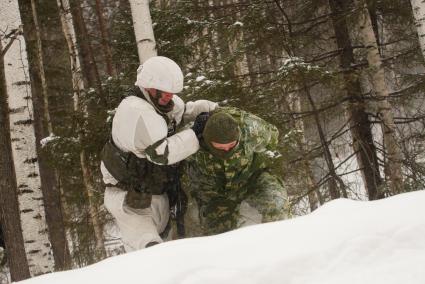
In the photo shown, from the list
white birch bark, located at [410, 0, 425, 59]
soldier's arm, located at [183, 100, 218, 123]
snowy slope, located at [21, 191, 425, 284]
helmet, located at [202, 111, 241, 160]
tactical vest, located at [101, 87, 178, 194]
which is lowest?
snowy slope, located at [21, 191, 425, 284]

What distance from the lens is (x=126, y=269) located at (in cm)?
180

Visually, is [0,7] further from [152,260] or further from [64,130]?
[152,260]

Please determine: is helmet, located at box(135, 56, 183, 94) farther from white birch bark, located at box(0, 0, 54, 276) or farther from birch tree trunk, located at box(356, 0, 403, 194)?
birch tree trunk, located at box(356, 0, 403, 194)

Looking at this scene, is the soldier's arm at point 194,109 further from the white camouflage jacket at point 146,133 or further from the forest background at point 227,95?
the forest background at point 227,95

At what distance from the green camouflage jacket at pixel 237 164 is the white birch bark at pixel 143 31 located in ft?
5.20

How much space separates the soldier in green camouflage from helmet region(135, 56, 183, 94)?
0.41 meters

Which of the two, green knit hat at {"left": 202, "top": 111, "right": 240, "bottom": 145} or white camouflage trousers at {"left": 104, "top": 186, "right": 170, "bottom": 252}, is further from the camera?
white camouflage trousers at {"left": 104, "top": 186, "right": 170, "bottom": 252}

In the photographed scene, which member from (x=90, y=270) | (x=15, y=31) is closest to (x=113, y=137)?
(x=90, y=270)

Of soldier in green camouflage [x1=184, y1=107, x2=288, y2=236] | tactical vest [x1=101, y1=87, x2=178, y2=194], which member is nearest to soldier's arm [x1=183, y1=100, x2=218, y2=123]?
tactical vest [x1=101, y1=87, x2=178, y2=194]

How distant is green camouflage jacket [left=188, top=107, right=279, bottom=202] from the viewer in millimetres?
3969

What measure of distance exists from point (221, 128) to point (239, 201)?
98 centimetres

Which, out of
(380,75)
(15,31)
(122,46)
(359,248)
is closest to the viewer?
(359,248)

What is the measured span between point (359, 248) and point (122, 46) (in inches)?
247

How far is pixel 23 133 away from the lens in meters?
5.36
